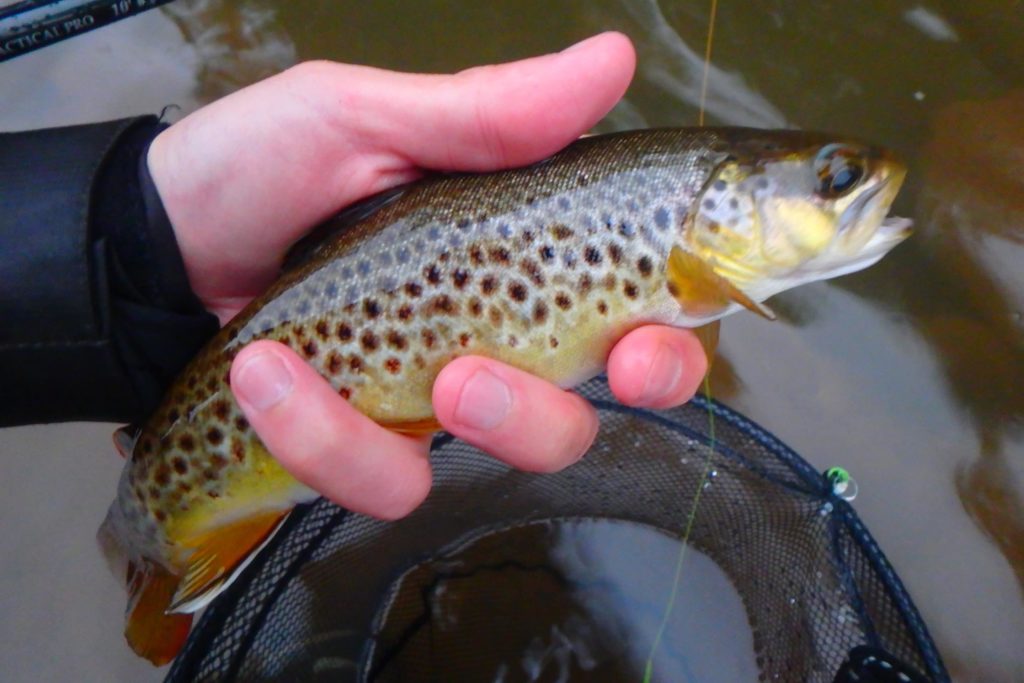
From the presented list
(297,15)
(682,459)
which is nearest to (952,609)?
(682,459)

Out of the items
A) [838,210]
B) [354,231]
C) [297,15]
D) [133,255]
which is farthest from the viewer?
[297,15]

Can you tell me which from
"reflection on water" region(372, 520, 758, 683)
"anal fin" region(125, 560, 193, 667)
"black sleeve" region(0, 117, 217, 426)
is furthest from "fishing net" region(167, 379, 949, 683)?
"black sleeve" region(0, 117, 217, 426)

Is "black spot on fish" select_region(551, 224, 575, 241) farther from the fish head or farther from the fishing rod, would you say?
the fishing rod

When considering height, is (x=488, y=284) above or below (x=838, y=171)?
below

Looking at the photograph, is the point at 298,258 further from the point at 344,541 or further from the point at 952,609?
the point at 952,609

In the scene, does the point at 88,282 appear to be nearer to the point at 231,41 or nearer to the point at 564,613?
the point at 564,613

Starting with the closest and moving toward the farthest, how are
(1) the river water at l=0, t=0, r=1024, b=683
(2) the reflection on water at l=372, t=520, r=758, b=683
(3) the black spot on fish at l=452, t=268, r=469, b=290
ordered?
(3) the black spot on fish at l=452, t=268, r=469, b=290 → (2) the reflection on water at l=372, t=520, r=758, b=683 → (1) the river water at l=0, t=0, r=1024, b=683

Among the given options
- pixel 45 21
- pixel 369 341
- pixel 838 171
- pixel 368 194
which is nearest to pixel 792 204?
pixel 838 171

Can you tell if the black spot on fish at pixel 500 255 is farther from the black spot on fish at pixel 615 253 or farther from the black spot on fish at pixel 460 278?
the black spot on fish at pixel 615 253
